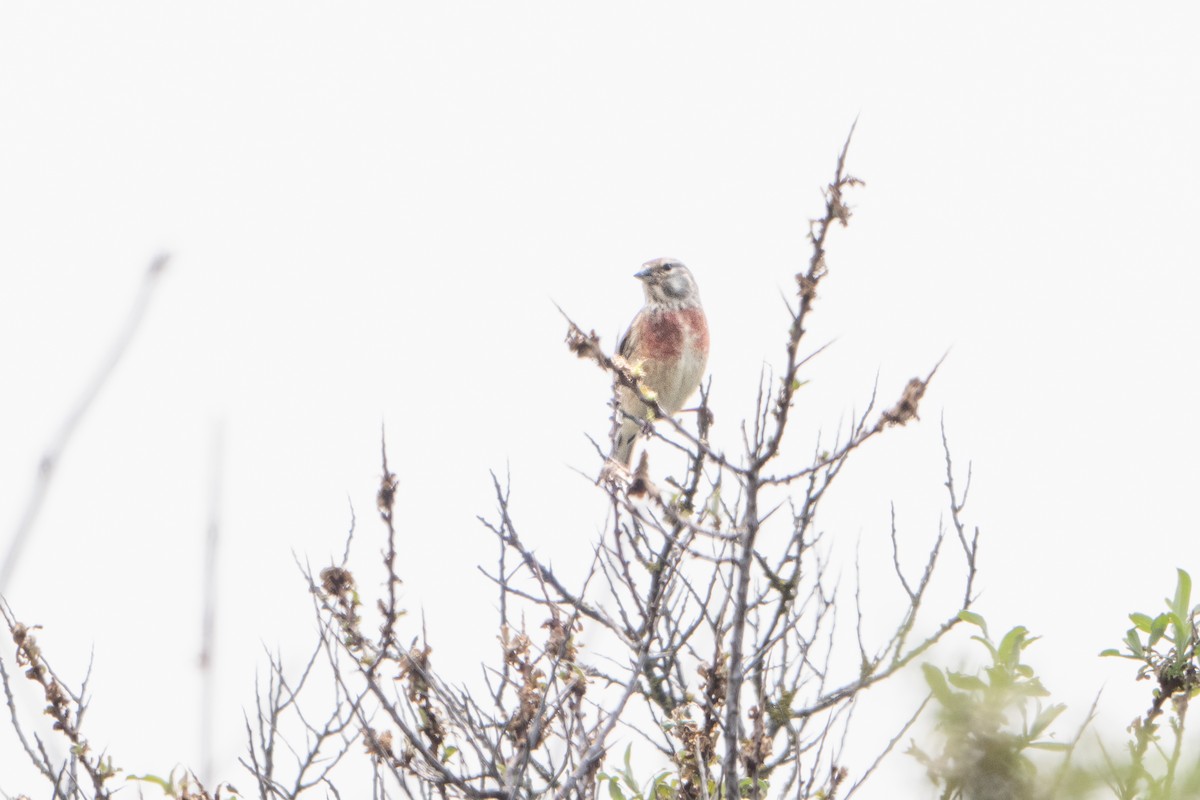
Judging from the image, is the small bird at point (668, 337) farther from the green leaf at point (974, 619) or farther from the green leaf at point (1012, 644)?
the green leaf at point (1012, 644)

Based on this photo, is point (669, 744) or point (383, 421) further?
point (669, 744)

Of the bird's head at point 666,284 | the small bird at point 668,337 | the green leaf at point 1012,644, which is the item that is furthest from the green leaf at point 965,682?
the bird's head at point 666,284

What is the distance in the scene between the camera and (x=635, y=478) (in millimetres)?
3840

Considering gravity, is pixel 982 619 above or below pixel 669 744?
below

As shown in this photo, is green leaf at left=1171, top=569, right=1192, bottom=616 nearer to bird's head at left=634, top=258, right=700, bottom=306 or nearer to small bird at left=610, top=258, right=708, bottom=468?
small bird at left=610, top=258, right=708, bottom=468

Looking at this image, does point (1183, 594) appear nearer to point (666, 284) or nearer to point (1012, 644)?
point (1012, 644)

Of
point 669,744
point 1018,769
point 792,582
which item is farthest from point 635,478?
point 1018,769

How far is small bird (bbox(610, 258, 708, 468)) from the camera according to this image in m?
9.67

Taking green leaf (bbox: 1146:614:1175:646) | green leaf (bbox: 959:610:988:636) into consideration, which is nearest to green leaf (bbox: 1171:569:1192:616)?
green leaf (bbox: 1146:614:1175:646)

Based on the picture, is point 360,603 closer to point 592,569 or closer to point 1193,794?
point 592,569

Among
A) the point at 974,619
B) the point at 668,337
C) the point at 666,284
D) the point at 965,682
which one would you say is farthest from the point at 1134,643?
the point at 666,284

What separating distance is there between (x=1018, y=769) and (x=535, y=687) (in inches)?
Result: 114

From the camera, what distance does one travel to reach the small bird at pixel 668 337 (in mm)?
9672

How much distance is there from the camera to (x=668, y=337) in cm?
977
